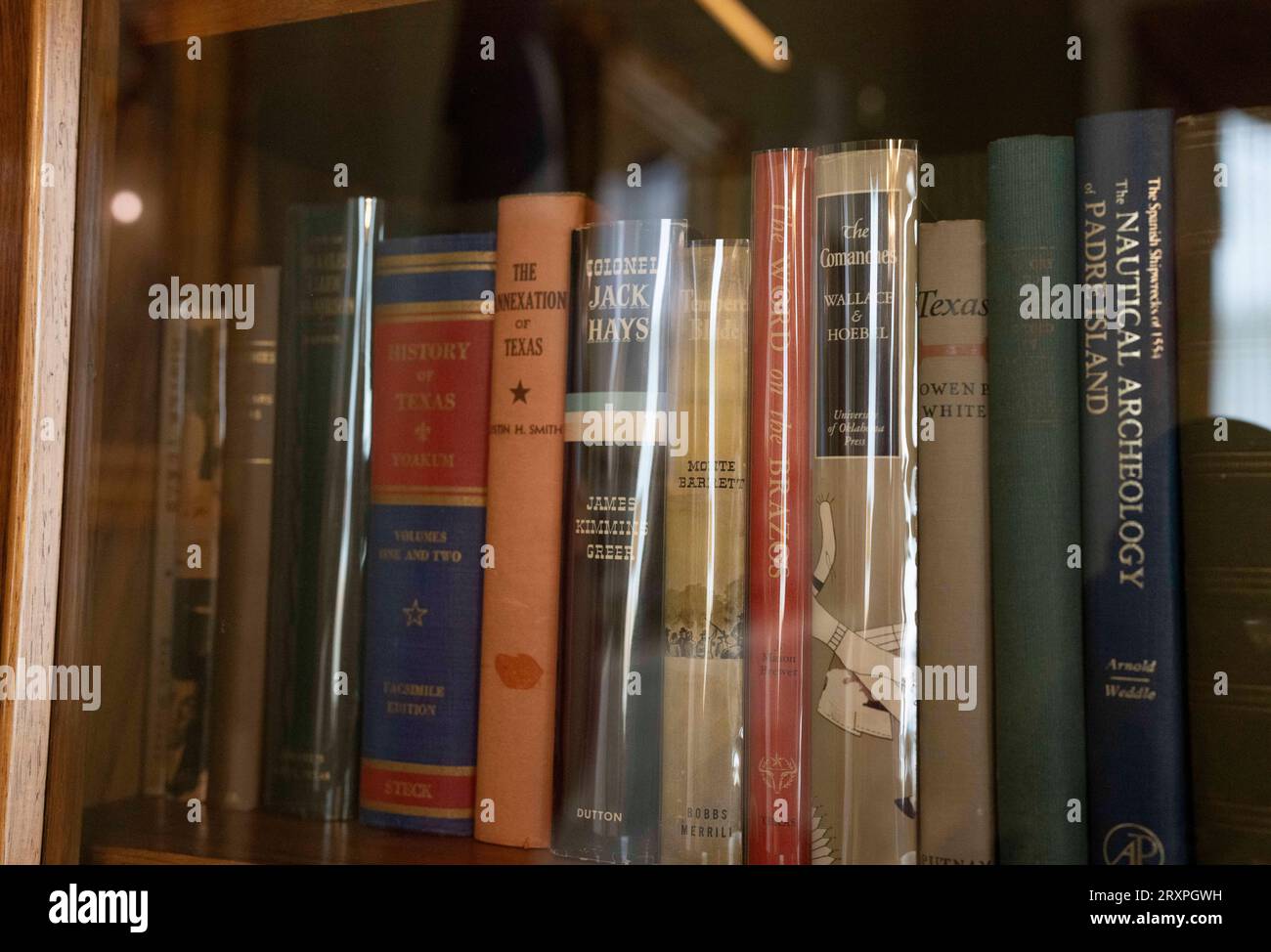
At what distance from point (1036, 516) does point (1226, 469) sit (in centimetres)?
A: 8

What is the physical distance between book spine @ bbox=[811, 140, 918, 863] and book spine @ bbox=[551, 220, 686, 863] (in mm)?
79

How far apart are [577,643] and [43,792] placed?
314 millimetres

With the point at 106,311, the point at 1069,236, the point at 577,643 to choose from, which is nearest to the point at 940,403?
the point at 1069,236

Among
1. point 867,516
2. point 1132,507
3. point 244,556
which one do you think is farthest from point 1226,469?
point 244,556

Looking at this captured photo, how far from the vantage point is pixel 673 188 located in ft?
1.77

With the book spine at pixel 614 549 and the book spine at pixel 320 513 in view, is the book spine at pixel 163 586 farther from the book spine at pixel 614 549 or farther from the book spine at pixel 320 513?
the book spine at pixel 614 549

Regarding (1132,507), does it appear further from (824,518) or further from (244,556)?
(244,556)

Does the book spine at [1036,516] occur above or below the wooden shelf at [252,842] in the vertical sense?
above

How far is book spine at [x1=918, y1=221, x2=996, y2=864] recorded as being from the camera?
48 centimetres

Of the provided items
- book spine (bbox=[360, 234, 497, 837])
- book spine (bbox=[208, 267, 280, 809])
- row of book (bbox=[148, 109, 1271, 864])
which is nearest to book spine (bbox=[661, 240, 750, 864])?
row of book (bbox=[148, 109, 1271, 864])

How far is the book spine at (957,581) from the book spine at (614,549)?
13cm

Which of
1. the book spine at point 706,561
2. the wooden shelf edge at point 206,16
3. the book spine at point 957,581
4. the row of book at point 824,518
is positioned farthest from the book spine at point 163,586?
the book spine at point 957,581

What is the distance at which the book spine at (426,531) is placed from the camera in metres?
0.55
